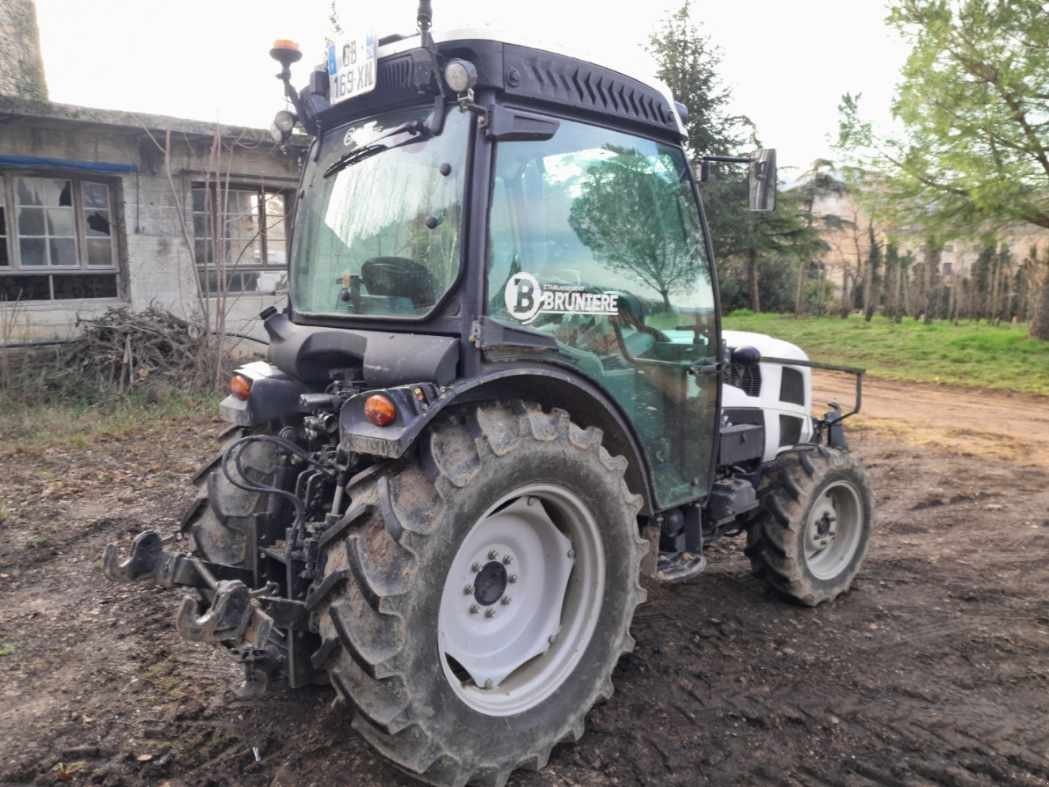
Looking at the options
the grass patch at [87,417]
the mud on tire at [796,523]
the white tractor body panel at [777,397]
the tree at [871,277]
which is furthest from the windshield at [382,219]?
the tree at [871,277]

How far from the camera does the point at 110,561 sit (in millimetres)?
2947

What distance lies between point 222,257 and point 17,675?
21.5 ft

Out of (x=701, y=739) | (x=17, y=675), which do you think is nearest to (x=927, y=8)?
(x=701, y=739)

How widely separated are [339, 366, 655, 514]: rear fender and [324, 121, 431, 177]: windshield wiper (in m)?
0.94

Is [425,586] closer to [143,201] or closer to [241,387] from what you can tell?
[241,387]

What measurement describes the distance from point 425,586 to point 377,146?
1.72m

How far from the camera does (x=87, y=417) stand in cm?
848

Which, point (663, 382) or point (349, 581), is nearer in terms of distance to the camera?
point (349, 581)

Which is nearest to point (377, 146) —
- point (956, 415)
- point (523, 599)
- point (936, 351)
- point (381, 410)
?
point (381, 410)

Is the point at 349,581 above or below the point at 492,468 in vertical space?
below

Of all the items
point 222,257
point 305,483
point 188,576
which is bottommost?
point 188,576

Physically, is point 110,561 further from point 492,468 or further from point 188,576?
point 492,468

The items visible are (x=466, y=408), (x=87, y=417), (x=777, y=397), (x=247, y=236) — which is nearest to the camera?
(x=466, y=408)

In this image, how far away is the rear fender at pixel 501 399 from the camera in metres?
2.56
